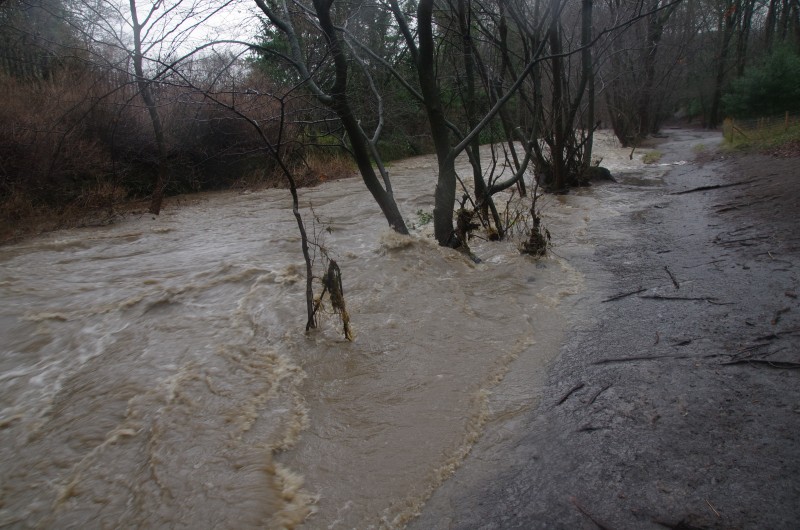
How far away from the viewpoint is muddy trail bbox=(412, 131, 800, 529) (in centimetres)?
255

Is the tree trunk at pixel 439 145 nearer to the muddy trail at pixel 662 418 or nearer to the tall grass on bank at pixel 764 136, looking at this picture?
the muddy trail at pixel 662 418

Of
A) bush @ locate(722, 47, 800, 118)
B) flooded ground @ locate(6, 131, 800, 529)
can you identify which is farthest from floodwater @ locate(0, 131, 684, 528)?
bush @ locate(722, 47, 800, 118)

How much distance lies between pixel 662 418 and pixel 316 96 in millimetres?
4942

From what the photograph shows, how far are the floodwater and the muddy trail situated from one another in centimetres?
28

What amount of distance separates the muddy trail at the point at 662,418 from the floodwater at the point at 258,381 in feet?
0.91

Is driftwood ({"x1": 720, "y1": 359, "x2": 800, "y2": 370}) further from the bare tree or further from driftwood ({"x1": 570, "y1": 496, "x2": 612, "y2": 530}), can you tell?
the bare tree

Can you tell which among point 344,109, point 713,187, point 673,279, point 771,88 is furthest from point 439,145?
point 771,88

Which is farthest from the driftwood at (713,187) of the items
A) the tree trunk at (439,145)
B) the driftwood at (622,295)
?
the driftwood at (622,295)

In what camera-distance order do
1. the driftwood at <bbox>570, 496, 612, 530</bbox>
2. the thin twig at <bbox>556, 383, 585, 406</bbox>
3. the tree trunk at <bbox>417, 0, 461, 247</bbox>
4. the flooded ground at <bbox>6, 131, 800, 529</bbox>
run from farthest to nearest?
the tree trunk at <bbox>417, 0, 461, 247</bbox> < the thin twig at <bbox>556, 383, 585, 406</bbox> < the flooded ground at <bbox>6, 131, 800, 529</bbox> < the driftwood at <bbox>570, 496, 612, 530</bbox>

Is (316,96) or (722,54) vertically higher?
(722,54)

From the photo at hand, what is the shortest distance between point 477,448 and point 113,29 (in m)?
11.3

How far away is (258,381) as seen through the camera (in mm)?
4273

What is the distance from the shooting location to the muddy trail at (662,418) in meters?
2.55

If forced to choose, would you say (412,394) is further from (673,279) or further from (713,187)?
(713,187)
